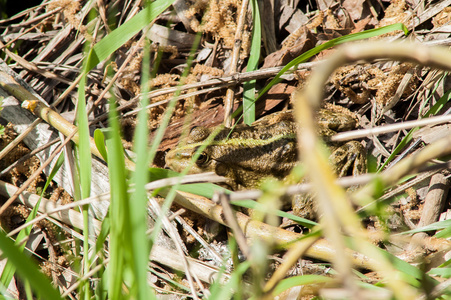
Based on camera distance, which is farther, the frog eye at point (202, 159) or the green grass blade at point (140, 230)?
the frog eye at point (202, 159)

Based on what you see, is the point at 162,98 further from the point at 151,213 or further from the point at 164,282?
the point at 164,282

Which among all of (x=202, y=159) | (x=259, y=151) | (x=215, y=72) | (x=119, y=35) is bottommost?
(x=202, y=159)

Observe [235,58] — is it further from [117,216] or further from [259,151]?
[117,216]

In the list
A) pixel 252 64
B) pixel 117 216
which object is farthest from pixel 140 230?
pixel 252 64

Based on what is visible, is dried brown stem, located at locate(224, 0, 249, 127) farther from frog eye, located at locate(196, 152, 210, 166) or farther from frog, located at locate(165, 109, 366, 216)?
frog eye, located at locate(196, 152, 210, 166)

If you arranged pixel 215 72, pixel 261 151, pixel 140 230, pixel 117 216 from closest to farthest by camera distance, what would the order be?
pixel 140 230 → pixel 117 216 → pixel 261 151 → pixel 215 72

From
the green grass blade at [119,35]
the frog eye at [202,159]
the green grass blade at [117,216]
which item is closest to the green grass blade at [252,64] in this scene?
the frog eye at [202,159]

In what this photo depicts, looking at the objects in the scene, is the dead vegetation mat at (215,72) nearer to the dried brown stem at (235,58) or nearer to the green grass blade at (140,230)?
the dried brown stem at (235,58)

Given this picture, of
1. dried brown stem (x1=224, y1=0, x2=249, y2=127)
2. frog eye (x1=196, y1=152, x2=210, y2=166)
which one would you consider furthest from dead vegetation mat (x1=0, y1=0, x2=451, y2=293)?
frog eye (x1=196, y1=152, x2=210, y2=166)

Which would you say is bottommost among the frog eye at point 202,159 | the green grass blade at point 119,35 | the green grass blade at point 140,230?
the green grass blade at point 140,230

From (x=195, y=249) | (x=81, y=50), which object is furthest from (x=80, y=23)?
(x=195, y=249)
